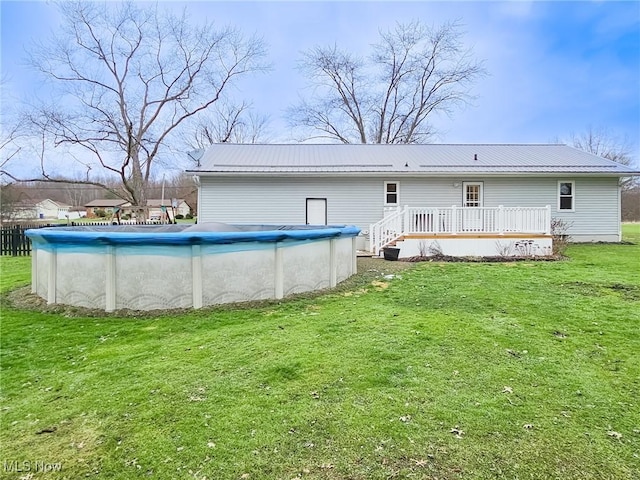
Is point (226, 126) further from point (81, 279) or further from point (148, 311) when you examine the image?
point (148, 311)

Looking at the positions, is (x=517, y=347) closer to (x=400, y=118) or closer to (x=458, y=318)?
(x=458, y=318)

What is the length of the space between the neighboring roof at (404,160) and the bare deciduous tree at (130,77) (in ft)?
33.5

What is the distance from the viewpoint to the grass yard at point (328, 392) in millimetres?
2080

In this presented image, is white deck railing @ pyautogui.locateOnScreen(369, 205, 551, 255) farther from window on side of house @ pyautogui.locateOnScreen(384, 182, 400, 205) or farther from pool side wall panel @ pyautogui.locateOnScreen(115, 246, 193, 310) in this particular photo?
pool side wall panel @ pyautogui.locateOnScreen(115, 246, 193, 310)

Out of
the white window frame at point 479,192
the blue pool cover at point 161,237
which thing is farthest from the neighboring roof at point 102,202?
the blue pool cover at point 161,237

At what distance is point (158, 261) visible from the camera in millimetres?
5211

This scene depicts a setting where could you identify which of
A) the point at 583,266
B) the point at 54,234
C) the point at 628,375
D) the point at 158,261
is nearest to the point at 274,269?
the point at 158,261

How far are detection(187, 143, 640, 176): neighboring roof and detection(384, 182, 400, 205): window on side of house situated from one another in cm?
67

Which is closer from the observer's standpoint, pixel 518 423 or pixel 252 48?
pixel 518 423

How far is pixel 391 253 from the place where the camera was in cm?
1051

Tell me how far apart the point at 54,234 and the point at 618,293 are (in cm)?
890

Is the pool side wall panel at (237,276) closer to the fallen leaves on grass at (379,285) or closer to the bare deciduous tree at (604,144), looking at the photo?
the fallen leaves on grass at (379,285)

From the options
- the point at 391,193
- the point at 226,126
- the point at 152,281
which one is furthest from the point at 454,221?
the point at 226,126

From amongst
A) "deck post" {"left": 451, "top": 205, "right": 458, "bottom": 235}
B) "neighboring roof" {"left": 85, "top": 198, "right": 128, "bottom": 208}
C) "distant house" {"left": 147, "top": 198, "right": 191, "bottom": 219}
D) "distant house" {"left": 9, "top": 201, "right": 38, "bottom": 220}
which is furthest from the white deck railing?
"neighboring roof" {"left": 85, "top": 198, "right": 128, "bottom": 208}
